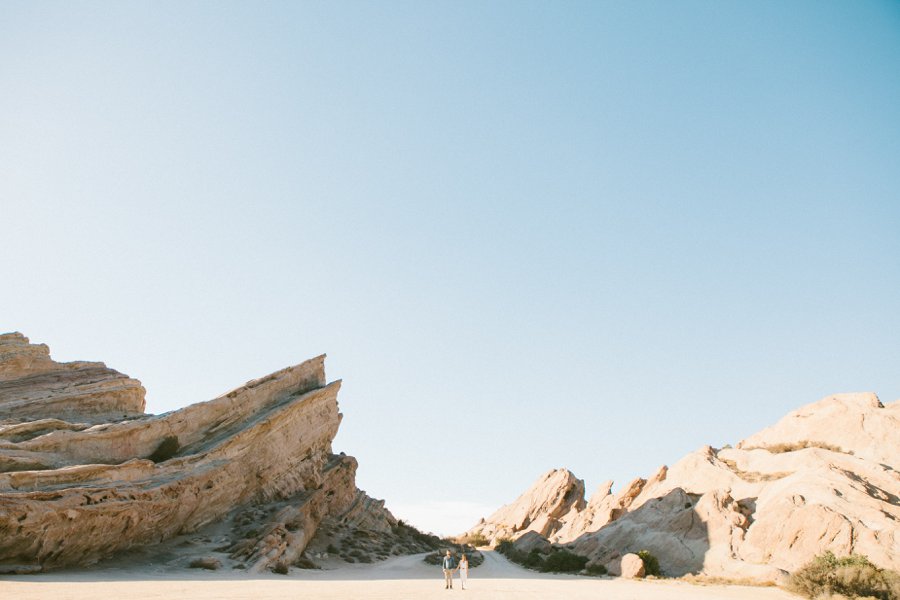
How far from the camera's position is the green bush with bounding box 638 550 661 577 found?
3009 cm

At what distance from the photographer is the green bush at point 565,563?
34281 millimetres

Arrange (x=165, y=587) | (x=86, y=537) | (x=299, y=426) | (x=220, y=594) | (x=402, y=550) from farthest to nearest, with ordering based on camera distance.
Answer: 1. (x=402, y=550)
2. (x=299, y=426)
3. (x=86, y=537)
4. (x=165, y=587)
5. (x=220, y=594)

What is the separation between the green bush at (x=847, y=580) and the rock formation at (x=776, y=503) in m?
3.23

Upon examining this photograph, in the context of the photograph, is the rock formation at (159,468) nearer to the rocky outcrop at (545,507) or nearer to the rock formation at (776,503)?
the rock formation at (776,503)

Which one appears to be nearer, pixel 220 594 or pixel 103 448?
pixel 220 594

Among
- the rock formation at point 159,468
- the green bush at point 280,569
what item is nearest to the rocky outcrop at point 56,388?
the rock formation at point 159,468

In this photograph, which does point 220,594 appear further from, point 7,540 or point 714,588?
point 714,588

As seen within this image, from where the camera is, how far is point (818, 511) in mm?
27547

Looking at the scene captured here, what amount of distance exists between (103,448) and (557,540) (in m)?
40.2

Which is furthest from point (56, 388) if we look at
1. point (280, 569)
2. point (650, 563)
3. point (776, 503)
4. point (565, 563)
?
point (776, 503)

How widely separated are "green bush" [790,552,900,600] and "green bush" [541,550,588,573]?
13979mm

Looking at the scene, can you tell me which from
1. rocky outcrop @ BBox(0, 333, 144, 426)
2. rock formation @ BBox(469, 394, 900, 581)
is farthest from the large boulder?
rocky outcrop @ BBox(0, 333, 144, 426)

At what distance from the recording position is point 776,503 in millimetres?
30344

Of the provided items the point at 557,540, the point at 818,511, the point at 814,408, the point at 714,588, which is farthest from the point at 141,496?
the point at 814,408
